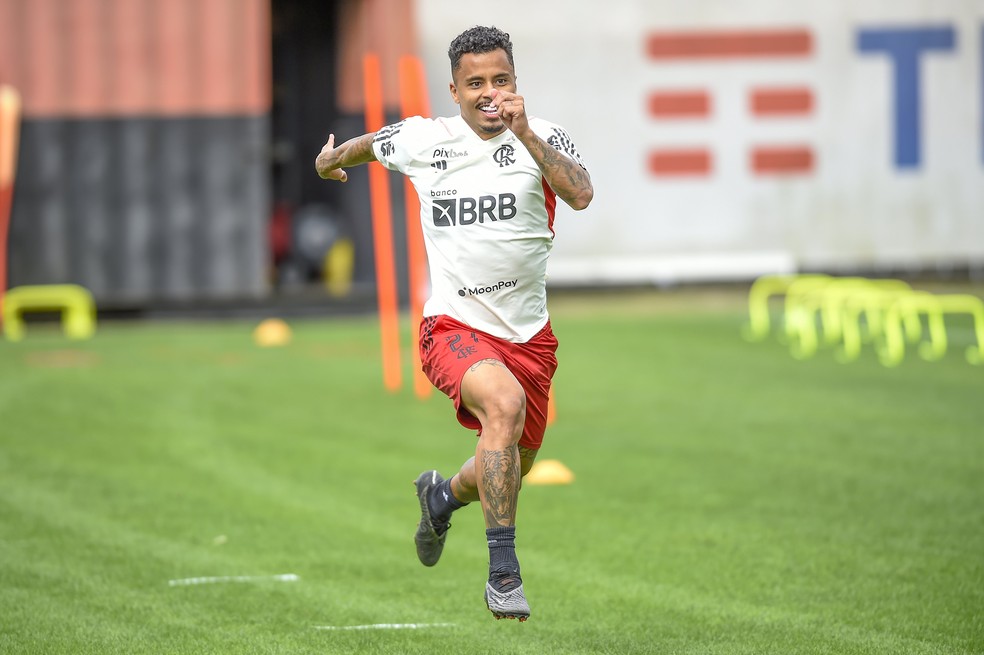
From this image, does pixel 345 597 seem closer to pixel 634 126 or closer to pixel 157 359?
pixel 157 359

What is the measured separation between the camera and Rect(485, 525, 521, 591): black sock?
4945mm

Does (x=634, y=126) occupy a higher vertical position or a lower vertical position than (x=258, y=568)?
higher

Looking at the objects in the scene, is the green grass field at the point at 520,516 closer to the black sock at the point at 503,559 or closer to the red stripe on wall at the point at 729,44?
the black sock at the point at 503,559

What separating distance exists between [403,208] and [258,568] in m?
14.4

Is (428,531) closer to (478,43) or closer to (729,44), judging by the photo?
(478,43)

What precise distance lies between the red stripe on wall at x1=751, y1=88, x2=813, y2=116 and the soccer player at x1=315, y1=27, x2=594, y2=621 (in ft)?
55.3

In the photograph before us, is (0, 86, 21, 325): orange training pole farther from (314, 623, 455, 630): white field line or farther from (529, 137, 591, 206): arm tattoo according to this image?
(529, 137, 591, 206): arm tattoo

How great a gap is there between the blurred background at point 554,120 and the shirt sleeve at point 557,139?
14756 mm

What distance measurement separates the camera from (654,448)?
10266 millimetres

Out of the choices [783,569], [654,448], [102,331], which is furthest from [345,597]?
[102,331]

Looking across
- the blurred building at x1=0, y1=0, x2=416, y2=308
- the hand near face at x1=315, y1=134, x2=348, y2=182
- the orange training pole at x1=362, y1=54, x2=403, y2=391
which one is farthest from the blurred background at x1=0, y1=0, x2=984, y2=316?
the hand near face at x1=315, y1=134, x2=348, y2=182

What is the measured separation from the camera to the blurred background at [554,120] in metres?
19.5

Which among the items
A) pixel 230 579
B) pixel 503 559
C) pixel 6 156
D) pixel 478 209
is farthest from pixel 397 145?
pixel 6 156

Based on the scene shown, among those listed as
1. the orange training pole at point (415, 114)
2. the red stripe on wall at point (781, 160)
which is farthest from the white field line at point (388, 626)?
the red stripe on wall at point (781, 160)
